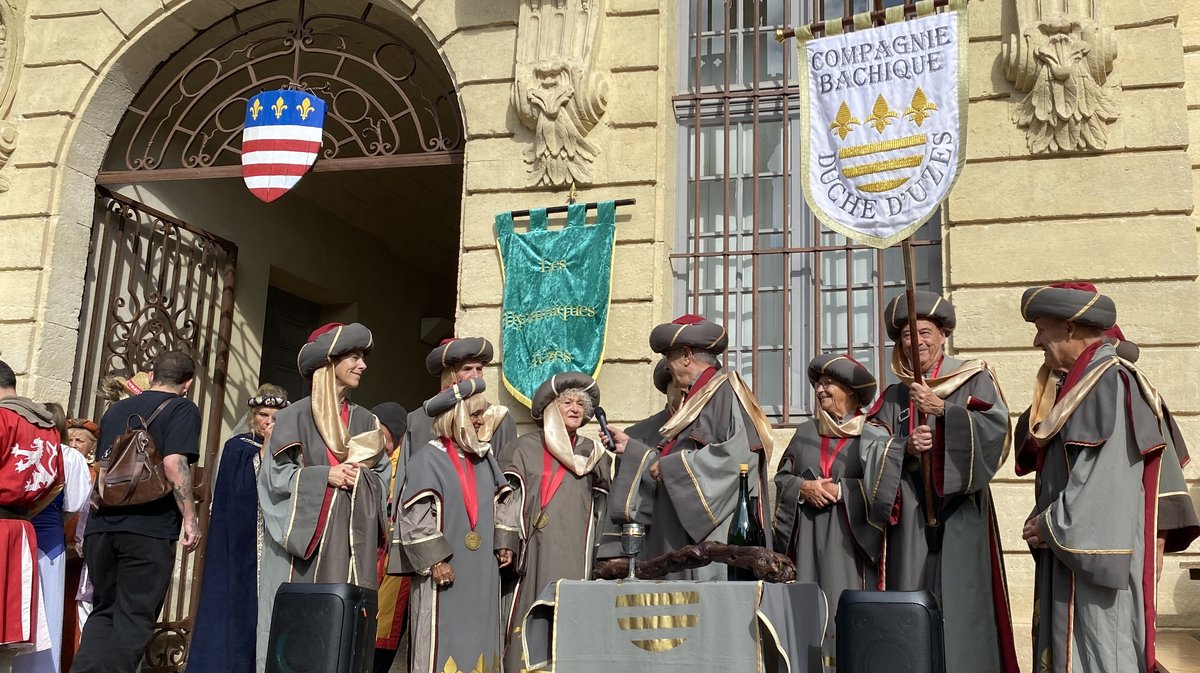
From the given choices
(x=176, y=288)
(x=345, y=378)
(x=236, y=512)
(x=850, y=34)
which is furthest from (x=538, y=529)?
(x=176, y=288)

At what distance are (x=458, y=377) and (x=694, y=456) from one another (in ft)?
5.62

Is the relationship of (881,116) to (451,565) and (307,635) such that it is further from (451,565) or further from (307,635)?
(307,635)

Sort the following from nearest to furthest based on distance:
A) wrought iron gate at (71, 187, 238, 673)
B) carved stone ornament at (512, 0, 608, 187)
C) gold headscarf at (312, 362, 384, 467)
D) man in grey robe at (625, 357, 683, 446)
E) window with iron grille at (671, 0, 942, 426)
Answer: gold headscarf at (312, 362, 384, 467) < man in grey robe at (625, 357, 683, 446) < window with iron grille at (671, 0, 942, 426) < carved stone ornament at (512, 0, 608, 187) < wrought iron gate at (71, 187, 238, 673)

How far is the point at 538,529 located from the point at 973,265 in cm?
299

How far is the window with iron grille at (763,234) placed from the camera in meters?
7.48

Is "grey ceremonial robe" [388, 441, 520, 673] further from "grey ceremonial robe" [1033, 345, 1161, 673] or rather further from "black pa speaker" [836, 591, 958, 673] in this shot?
"grey ceremonial robe" [1033, 345, 1161, 673]

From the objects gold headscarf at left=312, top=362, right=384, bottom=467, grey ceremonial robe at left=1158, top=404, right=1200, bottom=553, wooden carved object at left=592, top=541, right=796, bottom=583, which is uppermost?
gold headscarf at left=312, top=362, right=384, bottom=467

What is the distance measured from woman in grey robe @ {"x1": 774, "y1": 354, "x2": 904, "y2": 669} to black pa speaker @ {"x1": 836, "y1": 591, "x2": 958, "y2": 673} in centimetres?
94

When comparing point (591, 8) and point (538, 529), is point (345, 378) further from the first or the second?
point (591, 8)

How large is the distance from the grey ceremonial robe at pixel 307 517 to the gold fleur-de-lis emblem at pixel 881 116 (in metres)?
2.87

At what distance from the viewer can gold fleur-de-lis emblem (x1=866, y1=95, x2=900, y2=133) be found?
5.09 m

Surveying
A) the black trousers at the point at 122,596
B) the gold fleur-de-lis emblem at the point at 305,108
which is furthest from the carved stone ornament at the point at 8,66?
the black trousers at the point at 122,596

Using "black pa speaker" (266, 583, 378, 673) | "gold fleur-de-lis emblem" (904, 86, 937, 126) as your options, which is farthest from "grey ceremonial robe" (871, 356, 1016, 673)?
"black pa speaker" (266, 583, 378, 673)

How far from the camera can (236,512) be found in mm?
6297
